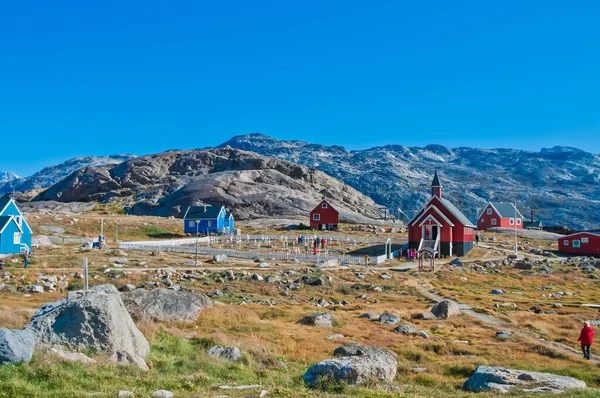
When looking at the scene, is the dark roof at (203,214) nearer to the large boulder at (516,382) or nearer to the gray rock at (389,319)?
the gray rock at (389,319)

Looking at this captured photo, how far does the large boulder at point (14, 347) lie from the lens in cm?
1177

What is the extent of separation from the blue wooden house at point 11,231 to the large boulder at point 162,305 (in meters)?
32.4

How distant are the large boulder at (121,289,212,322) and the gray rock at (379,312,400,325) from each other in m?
9.95

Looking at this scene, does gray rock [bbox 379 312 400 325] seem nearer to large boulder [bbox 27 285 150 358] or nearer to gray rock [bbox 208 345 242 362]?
gray rock [bbox 208 345 242 362]

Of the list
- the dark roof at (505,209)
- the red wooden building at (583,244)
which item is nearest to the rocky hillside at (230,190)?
the dark roof at (505,209)

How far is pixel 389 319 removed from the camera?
27922 millimetres

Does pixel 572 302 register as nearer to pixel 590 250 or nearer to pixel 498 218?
pixel 590 250

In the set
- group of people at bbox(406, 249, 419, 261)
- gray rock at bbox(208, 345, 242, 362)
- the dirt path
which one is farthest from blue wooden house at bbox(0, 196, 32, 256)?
group of people at bbox(406, 249, 419, 261)

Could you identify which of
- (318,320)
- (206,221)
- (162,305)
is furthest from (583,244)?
(162,305)

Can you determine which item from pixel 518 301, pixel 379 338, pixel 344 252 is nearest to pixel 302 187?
pixel 344 252

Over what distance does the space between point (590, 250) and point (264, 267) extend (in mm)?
52910

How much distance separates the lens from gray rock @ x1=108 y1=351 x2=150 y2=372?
44.3ft

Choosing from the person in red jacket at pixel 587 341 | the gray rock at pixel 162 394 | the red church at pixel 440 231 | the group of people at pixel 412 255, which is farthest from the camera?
the red church at pixel 440 231

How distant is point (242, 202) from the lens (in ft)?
450
